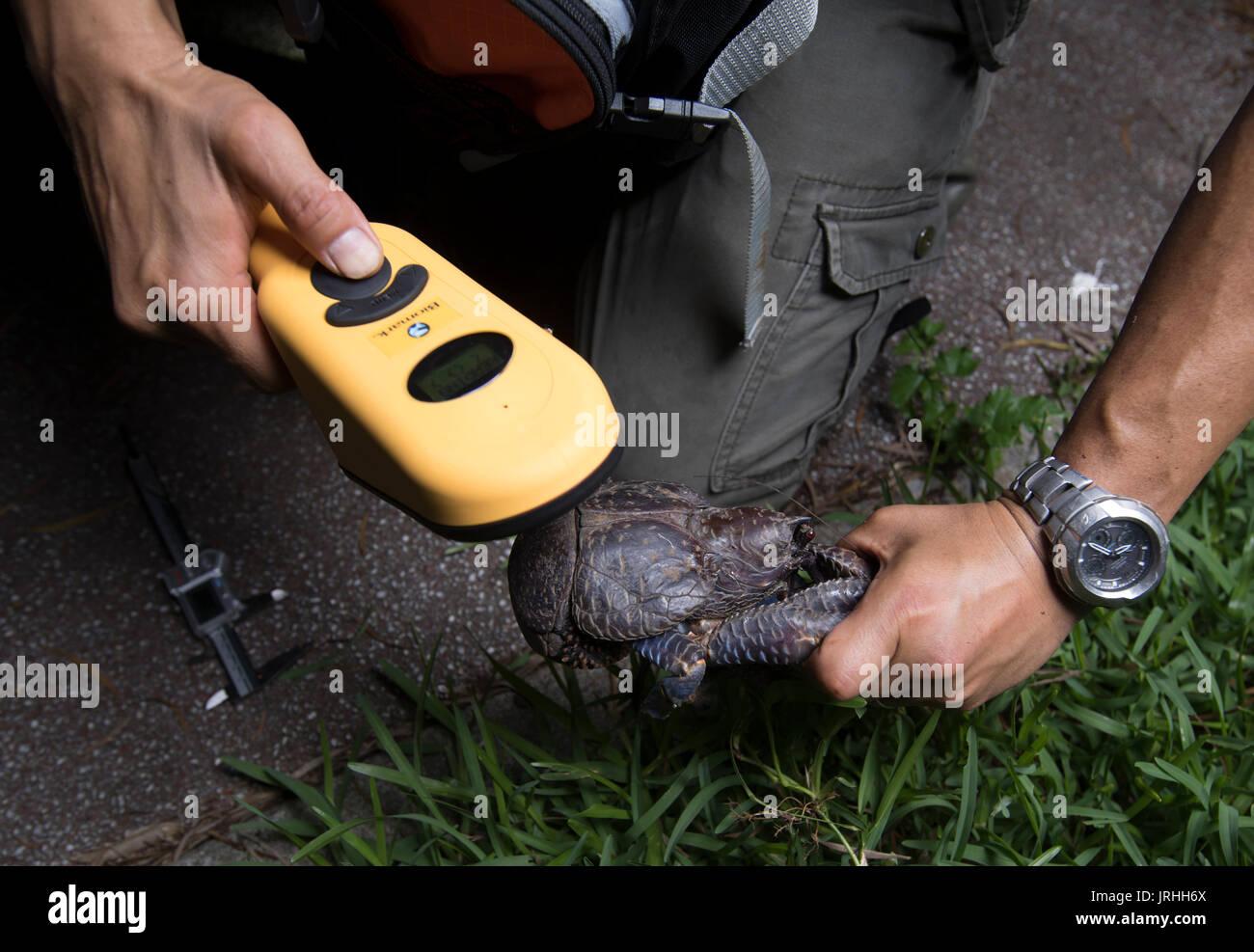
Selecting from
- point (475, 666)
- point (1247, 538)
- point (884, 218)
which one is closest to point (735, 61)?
point (884, 218)

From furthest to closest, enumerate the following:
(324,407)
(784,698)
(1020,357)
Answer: (1020,357)
(784,698)
(324,407)

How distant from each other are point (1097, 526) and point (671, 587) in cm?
54

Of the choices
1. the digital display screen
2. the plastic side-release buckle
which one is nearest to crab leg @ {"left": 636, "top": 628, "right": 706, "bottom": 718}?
the digital display screen

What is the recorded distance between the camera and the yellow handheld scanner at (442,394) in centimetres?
93

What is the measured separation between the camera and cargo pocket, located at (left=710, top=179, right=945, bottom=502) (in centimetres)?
157

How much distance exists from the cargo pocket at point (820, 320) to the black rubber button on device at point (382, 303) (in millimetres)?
681

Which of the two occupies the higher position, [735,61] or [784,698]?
[735,61]

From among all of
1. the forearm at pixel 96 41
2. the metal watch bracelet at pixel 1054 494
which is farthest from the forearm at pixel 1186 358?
the forearm at pixel 96 41

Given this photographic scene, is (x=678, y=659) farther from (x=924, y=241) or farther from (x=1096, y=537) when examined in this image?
(x=924, y=241)

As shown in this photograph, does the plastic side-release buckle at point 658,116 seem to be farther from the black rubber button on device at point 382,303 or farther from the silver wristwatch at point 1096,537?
the silver wristwatch at point 1096,537
